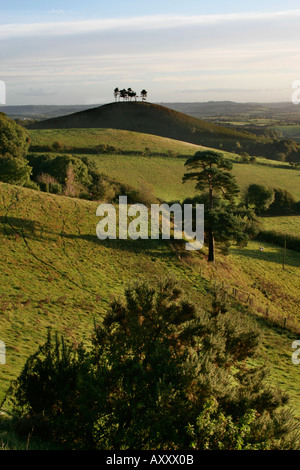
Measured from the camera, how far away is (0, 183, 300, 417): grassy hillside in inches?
960

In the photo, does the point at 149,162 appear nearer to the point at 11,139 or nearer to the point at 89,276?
the point at 11,139

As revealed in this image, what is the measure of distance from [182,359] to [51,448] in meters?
4.57

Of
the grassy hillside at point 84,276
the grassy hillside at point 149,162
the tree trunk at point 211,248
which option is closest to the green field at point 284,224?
the grassy hillside at point 149,162

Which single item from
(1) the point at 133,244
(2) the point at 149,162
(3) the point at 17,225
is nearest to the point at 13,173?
(3) the point at 17,225

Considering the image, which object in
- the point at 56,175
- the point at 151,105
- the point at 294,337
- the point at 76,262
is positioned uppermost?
the point at 151,105

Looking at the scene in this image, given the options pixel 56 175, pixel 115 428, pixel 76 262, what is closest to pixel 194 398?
pixel 115 428

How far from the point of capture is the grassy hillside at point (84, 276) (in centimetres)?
2438

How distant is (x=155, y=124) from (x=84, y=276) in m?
134

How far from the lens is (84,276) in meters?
34.3

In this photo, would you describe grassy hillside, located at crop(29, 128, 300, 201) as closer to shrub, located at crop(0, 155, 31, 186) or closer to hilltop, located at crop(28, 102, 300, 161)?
hilltop, located at crop(28, 102, 300, 161)

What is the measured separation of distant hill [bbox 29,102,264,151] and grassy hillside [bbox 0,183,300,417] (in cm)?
A: 10436

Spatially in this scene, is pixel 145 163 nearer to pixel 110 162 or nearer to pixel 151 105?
pixel 110 162

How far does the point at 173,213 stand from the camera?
203ft

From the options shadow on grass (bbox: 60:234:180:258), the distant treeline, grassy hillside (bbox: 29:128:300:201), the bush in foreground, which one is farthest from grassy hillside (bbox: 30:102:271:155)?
the bush in foreground
